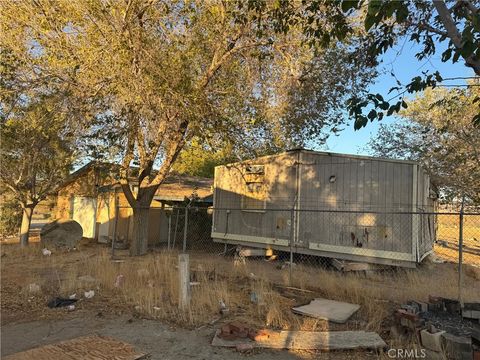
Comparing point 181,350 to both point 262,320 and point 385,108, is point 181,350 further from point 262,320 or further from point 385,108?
point 385,108

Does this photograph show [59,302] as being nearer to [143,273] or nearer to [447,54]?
[143,273]

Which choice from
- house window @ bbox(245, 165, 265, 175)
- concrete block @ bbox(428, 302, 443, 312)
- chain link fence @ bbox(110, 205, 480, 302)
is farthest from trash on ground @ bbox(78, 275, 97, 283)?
house window @ bbox(245, 165, 265, 175)

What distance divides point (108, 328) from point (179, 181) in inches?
714

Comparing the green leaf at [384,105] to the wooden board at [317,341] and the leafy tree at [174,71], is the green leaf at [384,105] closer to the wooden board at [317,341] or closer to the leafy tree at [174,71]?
the wooden board at [317,341]

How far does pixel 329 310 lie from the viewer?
6.91 m

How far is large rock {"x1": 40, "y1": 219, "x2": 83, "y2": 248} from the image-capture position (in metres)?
17.7

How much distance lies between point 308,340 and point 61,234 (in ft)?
50.3

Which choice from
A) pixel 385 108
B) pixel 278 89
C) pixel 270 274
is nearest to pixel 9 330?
pixel 385 108

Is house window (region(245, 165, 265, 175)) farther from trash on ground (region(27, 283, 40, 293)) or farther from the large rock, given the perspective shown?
trash on ground (region(27, 283, 40, 293))

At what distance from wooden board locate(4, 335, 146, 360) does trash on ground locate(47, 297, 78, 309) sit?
7.07 ft

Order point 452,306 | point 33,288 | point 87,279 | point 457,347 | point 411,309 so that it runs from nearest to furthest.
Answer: point 457,347, point 411,309, point 452,306, point 33,288, point 87,279

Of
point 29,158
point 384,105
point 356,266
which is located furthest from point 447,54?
point 29,158

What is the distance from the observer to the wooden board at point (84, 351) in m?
5.01

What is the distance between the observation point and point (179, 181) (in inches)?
957
